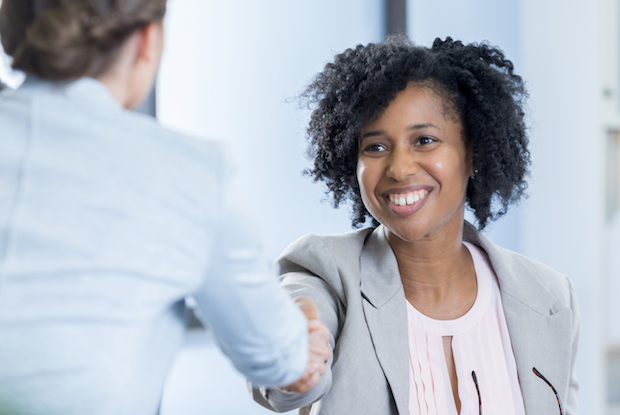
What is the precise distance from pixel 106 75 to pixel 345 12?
8.46 feet

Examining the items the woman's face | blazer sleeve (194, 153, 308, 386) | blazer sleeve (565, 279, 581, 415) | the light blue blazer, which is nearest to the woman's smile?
the woman's face

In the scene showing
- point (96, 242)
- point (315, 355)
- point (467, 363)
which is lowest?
point (467, 363)

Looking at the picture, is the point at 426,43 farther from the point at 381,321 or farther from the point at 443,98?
the point at 381,321

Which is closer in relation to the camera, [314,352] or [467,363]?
[314,352]

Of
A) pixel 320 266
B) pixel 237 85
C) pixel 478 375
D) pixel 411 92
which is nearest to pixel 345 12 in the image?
pixel 237 85

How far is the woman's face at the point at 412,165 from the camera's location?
4.95 feet

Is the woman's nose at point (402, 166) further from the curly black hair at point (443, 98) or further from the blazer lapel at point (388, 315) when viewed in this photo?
the blazer lapel at point (388, 315)

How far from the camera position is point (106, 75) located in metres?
0.66

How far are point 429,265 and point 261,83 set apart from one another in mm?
1520

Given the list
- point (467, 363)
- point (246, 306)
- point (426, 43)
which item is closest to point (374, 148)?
point (467, 363)

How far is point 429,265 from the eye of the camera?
1.63 meters

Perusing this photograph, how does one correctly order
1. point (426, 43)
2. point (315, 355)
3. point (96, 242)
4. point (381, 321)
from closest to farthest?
1. point (96, 242)
2. point (315, 355)
3. point (381, 321)
4. point (426, 43)

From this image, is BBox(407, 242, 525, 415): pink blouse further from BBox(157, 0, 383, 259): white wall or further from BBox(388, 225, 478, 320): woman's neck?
BBox(157, 0, 383, 259): white wall

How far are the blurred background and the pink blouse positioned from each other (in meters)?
1.34
